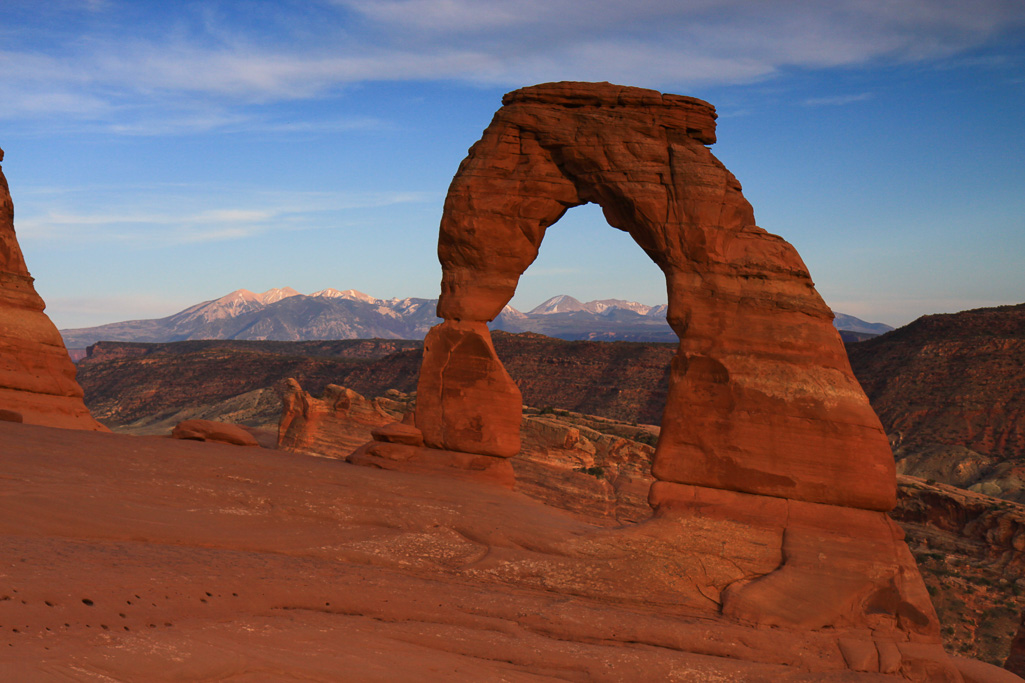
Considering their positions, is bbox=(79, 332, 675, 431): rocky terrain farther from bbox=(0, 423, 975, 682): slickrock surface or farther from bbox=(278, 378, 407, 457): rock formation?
bbox=(0, 423, 975, 682): slickrock surface

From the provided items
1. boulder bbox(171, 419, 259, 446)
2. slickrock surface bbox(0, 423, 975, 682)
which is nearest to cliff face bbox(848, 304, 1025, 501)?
slickrock surface bbox(0, 423, 975, 682)

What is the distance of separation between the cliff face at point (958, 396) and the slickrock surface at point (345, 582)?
126 ft

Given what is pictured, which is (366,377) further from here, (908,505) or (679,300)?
(679,300)

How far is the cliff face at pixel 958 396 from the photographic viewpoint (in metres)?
49.3

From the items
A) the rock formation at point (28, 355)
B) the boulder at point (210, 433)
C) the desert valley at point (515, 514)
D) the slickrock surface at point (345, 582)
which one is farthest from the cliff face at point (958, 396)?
the rock formation at point (28, 355)

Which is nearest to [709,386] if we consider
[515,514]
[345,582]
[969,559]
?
[515,514]

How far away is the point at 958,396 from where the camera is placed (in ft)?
187

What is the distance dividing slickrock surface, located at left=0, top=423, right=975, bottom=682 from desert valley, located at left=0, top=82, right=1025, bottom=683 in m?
0.05

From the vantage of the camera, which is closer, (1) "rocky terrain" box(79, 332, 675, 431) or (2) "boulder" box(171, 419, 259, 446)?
(2) "boulder" box(171, 419, 259, 446)

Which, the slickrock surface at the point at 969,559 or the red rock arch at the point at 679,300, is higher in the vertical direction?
the red rock arch at the point at 679,300

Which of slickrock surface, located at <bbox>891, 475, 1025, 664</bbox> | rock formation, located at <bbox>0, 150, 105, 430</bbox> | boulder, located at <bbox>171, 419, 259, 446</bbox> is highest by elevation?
rock formation, located at <bbox>0, 150, 105, 430</bbox>

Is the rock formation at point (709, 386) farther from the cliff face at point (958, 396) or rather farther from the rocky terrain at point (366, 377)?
the rocky terrain at point (366, 377)

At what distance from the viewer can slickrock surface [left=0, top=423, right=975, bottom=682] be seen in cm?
775

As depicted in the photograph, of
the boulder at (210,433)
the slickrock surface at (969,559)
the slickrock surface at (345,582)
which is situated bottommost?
the slickrock surface at (969,559)
